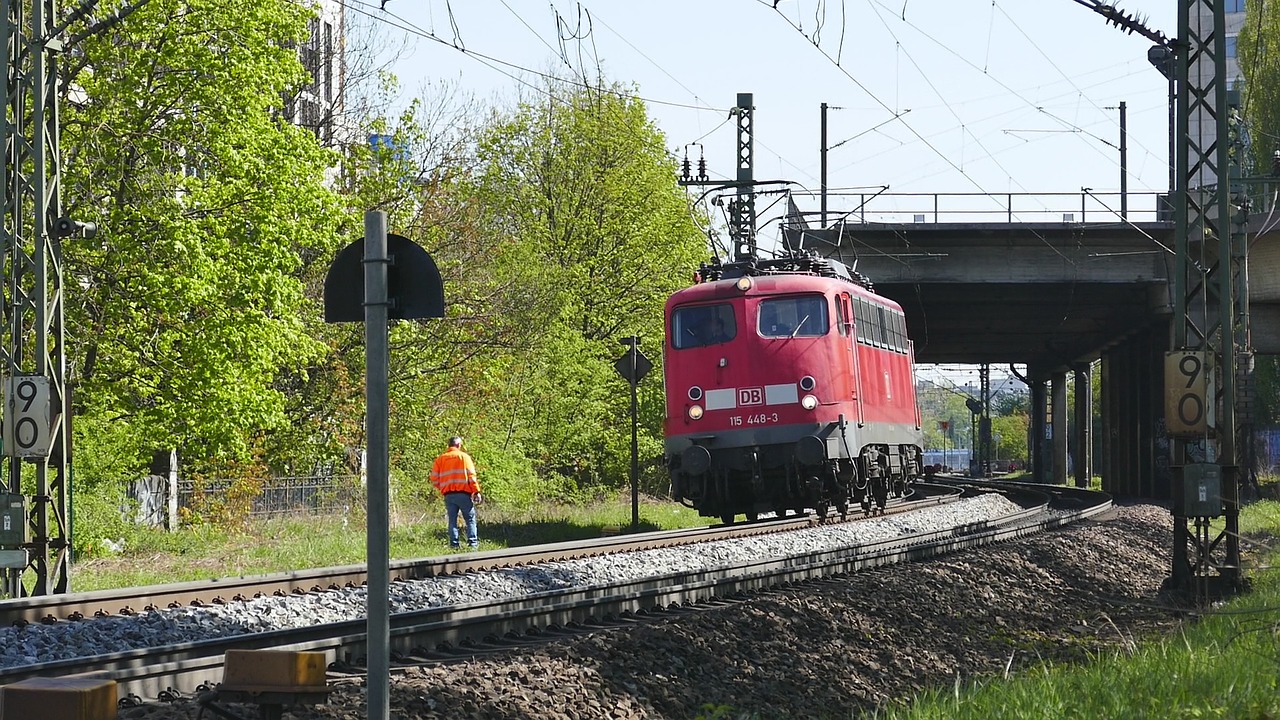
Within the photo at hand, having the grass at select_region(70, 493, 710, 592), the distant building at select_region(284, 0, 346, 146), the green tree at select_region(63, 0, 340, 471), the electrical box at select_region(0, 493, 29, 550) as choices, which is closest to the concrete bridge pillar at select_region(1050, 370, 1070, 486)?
the distant building at select_region(284, 0, 346, 146)

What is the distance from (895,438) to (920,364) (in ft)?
154

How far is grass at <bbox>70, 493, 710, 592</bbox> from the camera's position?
17.7 m

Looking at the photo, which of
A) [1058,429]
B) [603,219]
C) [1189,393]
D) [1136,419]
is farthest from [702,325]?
[1058,429]

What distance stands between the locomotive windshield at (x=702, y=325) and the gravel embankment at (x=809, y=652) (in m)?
5.13

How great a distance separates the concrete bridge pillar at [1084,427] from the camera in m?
60.6

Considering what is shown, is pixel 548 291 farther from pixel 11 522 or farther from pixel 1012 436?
pixel 1012 436

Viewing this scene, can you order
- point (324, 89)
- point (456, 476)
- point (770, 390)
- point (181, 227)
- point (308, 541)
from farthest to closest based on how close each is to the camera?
point (324, 89) < point (181, 227) < point (308, 541) < point (770, 390) < point (456, 476)

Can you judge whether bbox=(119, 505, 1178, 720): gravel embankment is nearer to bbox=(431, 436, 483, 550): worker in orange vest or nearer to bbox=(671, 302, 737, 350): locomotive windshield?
bbox=(671, 302, 737, 350): locomotive windshield

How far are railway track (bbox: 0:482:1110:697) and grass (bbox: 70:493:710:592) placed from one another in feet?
7.72

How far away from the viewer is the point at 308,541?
2178cm

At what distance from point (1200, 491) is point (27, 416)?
11988 millimetres

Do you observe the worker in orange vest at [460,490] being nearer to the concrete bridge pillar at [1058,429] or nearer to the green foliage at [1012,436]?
the concrete bridge pillar at [1058,429]

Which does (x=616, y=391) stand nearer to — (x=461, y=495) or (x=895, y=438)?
(x=895, y=438)

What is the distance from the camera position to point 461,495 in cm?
2086
